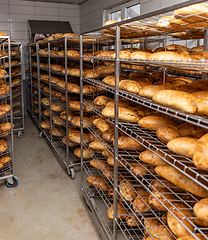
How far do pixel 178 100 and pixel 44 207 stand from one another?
197 cm

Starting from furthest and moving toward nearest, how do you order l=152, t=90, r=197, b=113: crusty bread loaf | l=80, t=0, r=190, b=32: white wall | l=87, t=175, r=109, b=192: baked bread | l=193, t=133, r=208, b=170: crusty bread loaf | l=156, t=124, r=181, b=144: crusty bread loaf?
l=80, t=0, r=190, b=32: white wall < l=87, t=175, r=109, b=192: baked bread < l=156, t=124, r=181, b=144: crusty bread loaf < l=152, t=90, r=197, b=113: crusty bread loaf < l=193, t=133, r=208, b=170: crusty bread loaf

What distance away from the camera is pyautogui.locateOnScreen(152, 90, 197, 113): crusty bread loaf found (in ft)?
3.72

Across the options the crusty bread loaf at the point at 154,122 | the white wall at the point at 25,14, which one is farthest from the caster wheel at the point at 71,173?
the white wall at the point at 25,14

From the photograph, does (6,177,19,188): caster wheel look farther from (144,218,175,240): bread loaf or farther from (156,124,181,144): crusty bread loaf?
(156,124,181,144): crusty bread loaf

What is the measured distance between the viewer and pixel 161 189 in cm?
152

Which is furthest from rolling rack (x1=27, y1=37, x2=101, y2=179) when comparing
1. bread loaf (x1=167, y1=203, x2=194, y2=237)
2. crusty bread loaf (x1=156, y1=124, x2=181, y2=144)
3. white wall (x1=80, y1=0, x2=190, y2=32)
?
bread loaf (x1=167, y1=203, x2=194, y2=237)

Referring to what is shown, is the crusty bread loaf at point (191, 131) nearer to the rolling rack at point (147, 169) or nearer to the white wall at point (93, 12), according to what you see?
the rolling rack at point (147, 169)

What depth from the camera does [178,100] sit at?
1200 millimetres

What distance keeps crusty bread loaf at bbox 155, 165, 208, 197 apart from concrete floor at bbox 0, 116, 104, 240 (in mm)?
1133

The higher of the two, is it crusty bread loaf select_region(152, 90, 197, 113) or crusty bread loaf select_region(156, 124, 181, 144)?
crusty bread loaf select_region(152, 90, 197, 113)

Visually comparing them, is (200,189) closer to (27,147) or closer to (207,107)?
(207,107)

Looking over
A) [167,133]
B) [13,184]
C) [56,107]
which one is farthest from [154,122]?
[56,107]

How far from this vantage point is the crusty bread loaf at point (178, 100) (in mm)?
1135

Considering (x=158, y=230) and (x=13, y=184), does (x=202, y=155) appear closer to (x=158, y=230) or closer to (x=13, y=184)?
(x=158, y=230)
